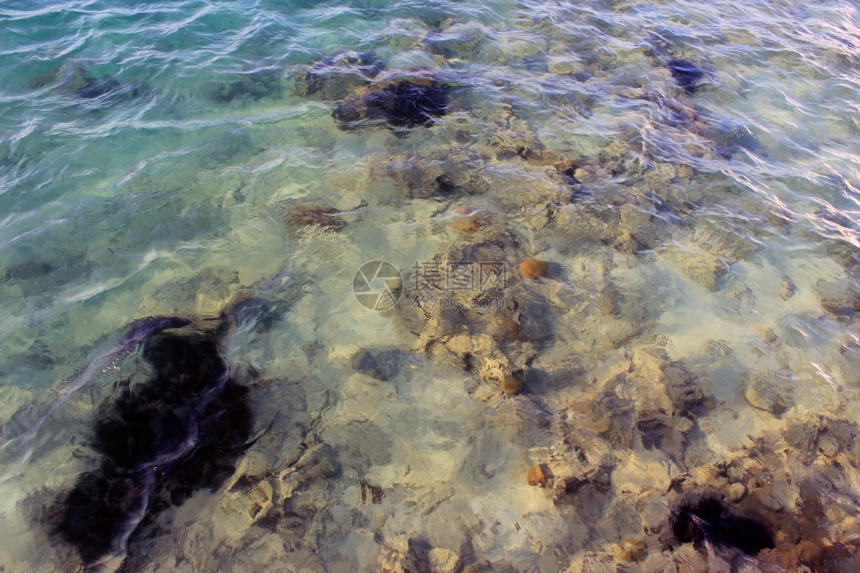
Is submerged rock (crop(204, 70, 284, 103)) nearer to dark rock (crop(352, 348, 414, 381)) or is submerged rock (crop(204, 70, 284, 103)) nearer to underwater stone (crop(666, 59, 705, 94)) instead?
dark rock (crop(352, 348, 414, 381))

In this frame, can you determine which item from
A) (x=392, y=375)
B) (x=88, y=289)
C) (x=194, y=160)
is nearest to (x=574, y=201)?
(x=392, y=375)

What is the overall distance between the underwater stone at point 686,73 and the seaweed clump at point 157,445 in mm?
11056

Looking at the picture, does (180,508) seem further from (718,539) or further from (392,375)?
(718,539)

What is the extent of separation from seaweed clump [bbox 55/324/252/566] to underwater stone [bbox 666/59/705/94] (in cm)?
1106

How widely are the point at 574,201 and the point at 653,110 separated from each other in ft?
12.8

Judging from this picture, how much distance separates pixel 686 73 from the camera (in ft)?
35.6

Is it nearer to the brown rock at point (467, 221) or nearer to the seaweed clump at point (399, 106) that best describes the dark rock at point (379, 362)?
the brown rock at point (467, 221)

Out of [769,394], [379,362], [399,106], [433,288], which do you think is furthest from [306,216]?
[769,394]

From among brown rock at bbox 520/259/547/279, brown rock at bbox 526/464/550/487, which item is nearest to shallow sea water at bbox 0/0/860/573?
brown rock at bbox 526/464/550/487

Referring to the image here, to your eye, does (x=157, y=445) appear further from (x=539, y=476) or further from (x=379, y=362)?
(x=539, y=476)

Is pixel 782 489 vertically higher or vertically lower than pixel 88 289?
lower

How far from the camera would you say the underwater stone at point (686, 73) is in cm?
1052

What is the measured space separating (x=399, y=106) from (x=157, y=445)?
7.12 m

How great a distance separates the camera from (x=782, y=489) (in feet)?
14.9
